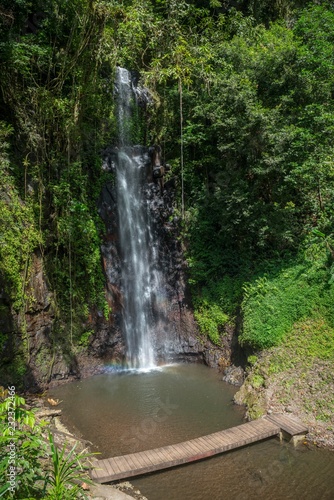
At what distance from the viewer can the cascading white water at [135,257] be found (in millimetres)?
10336

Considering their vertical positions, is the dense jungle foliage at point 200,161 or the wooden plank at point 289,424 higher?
the dense jungle foliage at point 200,161

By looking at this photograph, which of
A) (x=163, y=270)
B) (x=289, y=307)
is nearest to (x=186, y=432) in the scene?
(x=289, y=307)

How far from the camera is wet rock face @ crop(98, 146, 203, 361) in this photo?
10383 millimetres

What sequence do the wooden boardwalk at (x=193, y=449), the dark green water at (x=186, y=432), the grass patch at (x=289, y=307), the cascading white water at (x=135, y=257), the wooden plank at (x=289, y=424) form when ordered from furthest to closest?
1. the cascading white water at (x=135, y=257)
2. the grass patch at (x=289, y=307)
3. the wooden plank at (x=289, y=424)
4. the wooden boardwalk at (x=193, y=449)
5. the dark green water at (x=186, y=432)

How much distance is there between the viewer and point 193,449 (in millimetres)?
5855

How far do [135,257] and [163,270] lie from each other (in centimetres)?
93

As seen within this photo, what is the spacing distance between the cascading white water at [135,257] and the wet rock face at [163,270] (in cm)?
18

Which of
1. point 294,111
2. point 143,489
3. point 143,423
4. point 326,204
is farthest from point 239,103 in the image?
point 143,489

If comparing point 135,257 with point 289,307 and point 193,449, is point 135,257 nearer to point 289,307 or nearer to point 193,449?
point 289,307

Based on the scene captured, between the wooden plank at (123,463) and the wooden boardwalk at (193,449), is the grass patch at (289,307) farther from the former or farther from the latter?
the wooden plank at (123,463)

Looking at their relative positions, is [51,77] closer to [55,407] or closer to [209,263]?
[209,263]

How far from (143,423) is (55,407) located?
1953mm

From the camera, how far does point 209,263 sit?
10859 millimetres

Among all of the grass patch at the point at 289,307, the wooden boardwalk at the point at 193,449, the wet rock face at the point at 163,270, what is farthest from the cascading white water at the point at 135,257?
the wooden boardwalk at the point at 193,449
